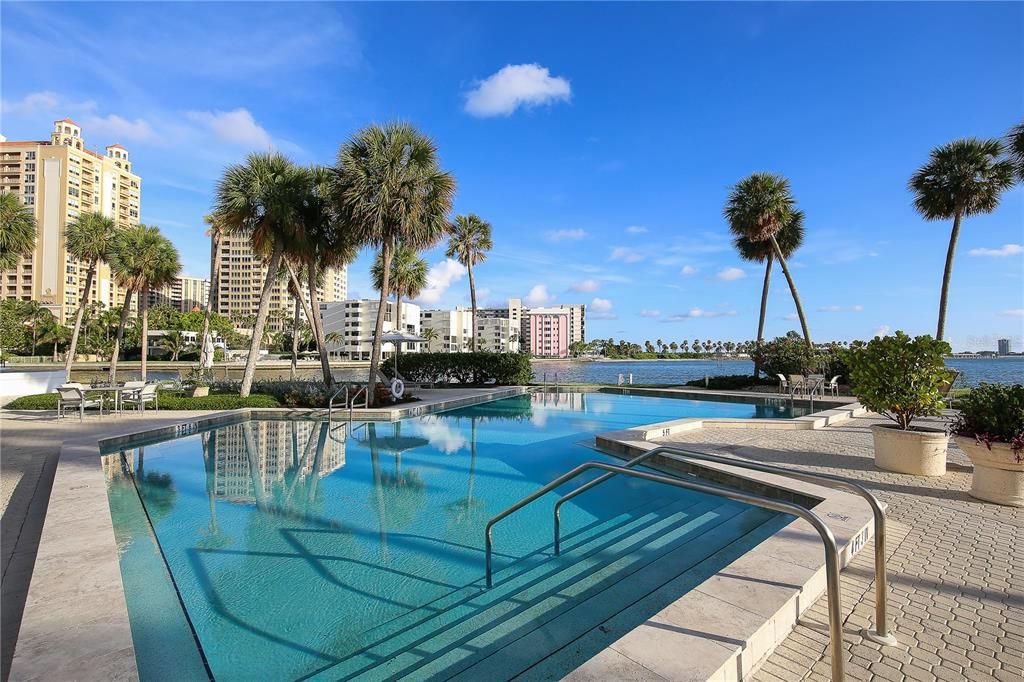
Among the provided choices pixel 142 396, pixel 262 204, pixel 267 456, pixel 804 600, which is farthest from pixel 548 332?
pixel 804 600

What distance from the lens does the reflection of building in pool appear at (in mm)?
6734

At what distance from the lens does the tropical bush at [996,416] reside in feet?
15.8

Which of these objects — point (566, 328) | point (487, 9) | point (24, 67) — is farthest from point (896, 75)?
point (566, 328)

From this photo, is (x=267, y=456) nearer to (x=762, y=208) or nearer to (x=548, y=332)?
(x=762, y=208)

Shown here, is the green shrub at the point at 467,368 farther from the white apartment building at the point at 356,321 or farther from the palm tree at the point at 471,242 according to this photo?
the white apartment building at the point at 356,321

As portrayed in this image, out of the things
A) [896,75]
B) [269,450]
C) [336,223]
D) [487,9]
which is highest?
[487,9]

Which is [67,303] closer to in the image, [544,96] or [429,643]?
[544,96]

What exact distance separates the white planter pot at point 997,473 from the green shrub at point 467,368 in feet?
60.3

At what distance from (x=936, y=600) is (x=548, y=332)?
158m

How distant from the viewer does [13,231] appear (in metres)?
18.7

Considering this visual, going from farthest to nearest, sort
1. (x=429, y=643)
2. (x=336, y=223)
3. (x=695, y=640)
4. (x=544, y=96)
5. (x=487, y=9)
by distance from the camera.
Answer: (x=544, y=96) < (x=336, y=223) < (x=487, y=9) < (x=429, y=643) < (x=695, y=640)

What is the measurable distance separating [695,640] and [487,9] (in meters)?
15.3

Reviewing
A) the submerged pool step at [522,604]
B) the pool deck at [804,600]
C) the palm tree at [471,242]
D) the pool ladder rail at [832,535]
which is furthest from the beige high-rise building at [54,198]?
the pool ladder rail at [832,535]

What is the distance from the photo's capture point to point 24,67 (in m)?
7.54
